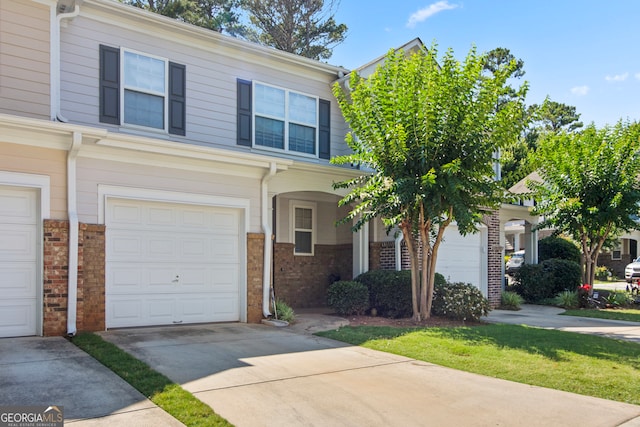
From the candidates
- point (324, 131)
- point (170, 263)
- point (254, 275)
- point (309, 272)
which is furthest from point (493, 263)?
point (170, 263)

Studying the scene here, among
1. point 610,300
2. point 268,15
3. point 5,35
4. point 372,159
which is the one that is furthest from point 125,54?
point 268,15

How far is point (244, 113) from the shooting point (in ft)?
42.9

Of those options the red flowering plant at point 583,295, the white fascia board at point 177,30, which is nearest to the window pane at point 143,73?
the white fascia board at point 177,30

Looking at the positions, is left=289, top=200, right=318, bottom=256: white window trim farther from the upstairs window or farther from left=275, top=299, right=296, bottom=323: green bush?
the upstairs window

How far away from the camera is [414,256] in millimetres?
11836

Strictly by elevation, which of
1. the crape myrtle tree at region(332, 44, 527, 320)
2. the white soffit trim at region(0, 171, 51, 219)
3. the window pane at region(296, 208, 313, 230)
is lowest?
the window pane at region(296, 208, 313, 230)

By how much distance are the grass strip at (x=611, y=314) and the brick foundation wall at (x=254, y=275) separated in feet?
28.9

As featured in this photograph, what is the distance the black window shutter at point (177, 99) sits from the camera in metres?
12.0

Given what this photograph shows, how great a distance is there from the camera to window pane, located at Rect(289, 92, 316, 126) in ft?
45.7

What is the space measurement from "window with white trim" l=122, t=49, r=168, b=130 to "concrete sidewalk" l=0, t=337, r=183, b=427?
551 centimetres

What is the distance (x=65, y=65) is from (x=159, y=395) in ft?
24.9

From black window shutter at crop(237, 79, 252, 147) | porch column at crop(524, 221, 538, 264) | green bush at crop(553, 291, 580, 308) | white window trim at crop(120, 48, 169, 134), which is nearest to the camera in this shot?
white window trim at crop(120, 48, 169, 134)

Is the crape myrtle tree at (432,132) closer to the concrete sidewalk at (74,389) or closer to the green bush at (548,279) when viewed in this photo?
the concrete sidewalk at (74,389)

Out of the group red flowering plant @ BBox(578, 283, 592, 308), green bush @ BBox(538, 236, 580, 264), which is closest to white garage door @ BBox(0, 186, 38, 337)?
red flowering plant @ BBox(578, 283, 592, 308)
